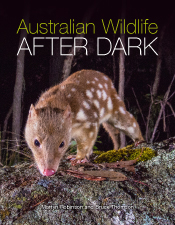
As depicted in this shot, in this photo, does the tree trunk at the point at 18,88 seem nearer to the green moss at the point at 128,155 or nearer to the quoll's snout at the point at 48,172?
the green moss at the point at 128,155

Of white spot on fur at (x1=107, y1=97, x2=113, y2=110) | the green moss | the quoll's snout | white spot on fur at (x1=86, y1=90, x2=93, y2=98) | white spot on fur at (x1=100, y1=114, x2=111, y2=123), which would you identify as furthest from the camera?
white spot on fur at (x1=107, y1=97, x2=113, y2=110)

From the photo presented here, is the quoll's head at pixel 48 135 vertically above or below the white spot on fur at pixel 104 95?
below

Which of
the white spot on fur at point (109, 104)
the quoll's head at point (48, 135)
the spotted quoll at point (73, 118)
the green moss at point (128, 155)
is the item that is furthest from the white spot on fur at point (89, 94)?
the green moss at point (128, 155)

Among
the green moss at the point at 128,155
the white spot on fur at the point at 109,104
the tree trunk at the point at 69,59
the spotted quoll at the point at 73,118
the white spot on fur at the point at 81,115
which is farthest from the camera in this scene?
the tree trunk at the point at 69,59

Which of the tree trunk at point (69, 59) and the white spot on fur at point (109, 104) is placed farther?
the tree trunk at point (69, 59)

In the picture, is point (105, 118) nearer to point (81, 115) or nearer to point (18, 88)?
point (81, 115)

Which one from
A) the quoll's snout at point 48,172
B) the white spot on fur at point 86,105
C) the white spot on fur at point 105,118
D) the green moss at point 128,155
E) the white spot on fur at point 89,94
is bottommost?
the quoll's snout at point 48,172

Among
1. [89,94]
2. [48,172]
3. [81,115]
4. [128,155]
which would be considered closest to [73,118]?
[81,115]

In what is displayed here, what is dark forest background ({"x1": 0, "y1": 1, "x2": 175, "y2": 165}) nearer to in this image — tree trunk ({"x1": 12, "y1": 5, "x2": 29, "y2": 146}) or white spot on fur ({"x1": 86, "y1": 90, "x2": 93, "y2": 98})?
tree trunk ({"x1": 12, "y1": 5, "x2": 29, "y2": 146})

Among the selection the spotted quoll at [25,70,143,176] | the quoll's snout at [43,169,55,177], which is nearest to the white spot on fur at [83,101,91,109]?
the spotted quoll at [25,70,143,176]
